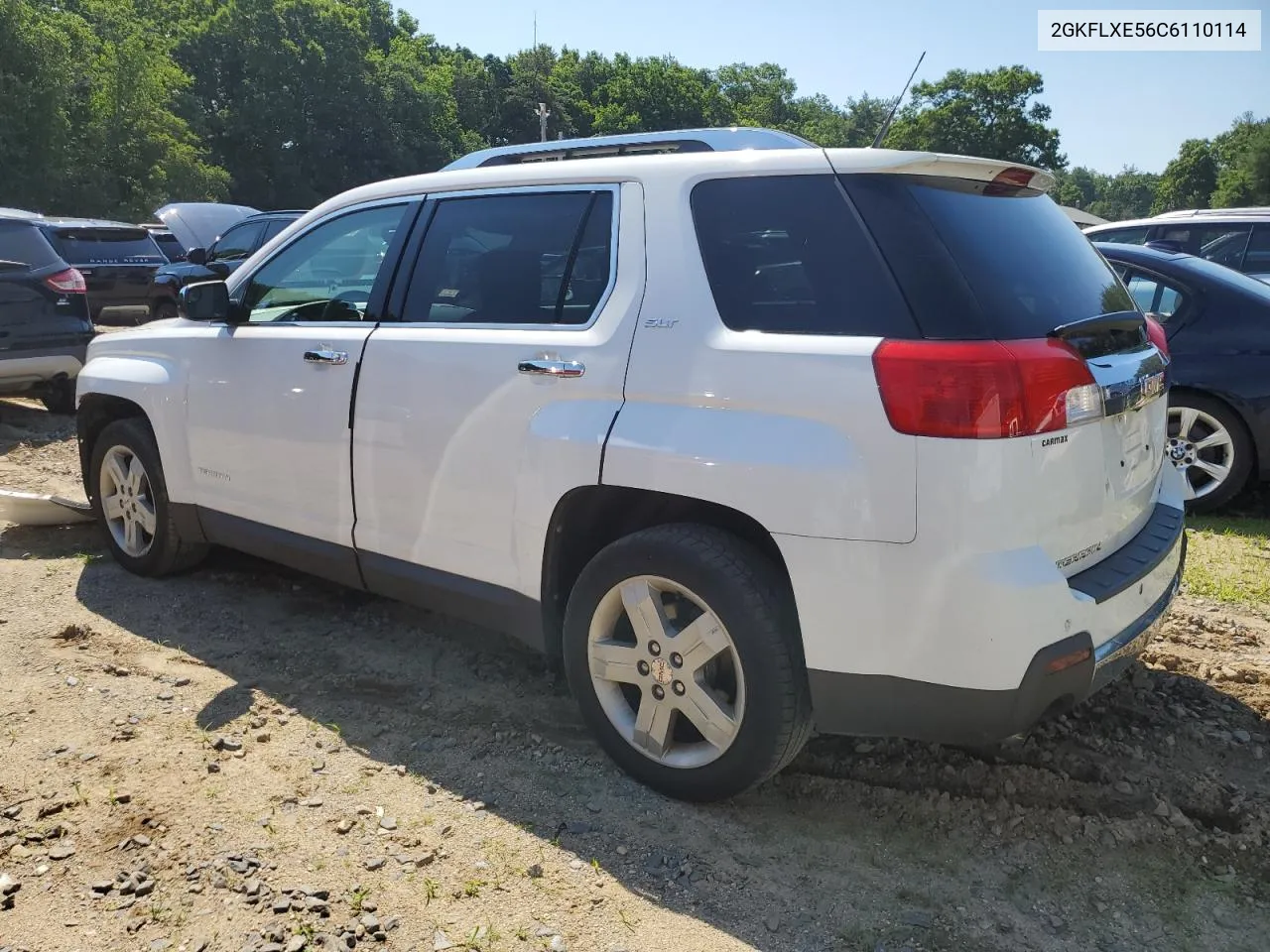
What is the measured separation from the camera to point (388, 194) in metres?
3.89

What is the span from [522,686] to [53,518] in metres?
3.38

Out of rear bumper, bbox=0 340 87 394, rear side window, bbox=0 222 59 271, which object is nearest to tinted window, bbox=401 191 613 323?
rear bumper, bbox=0 340 87 394

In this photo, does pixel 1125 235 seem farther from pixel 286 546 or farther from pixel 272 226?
pixel 272 226

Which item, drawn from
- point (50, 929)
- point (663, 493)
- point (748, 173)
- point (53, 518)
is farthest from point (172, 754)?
point (53, 518)

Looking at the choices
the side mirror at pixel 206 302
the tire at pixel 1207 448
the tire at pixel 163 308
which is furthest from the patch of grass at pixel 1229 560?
the tire at pixel 163 308

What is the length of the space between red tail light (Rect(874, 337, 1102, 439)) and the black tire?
910 cm

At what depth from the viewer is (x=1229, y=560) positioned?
514 centimetres

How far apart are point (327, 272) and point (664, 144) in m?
1.53

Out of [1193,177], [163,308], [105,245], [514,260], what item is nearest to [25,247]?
[163,308]

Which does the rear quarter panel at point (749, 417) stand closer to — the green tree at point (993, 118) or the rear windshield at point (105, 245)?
the rear windshield at point (105, 245)

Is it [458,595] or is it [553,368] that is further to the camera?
[458,595]

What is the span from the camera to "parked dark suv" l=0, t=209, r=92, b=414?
8.45 meters

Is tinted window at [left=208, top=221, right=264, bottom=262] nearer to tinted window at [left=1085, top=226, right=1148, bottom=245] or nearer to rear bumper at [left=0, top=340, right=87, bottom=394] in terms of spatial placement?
rear bumper at [left=0, top=340, right=87, bottom=394]

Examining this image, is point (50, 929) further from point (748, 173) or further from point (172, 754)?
point (748, 173)
